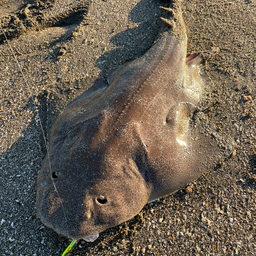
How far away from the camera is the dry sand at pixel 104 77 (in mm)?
3418

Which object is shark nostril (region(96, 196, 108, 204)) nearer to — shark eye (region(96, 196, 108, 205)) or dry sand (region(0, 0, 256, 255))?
shark eye (region(96, 196, 108, 205))

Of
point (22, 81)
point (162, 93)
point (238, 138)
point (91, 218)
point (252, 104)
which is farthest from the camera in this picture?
point (22, 81)

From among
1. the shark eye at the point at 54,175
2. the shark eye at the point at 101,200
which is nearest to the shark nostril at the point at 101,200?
the shark eye at the point at 101,200

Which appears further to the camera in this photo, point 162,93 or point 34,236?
point 162,93

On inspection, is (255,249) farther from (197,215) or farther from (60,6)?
(60,6)

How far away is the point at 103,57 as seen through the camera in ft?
17.6

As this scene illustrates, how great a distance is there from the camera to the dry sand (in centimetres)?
342

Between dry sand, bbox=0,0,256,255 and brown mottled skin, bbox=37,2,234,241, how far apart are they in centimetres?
43

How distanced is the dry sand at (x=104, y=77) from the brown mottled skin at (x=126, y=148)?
1.42ft

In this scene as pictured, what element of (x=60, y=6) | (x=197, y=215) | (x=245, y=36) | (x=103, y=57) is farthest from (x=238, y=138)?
(x=60, y=6)

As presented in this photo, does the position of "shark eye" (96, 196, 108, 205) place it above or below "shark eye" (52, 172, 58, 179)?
below

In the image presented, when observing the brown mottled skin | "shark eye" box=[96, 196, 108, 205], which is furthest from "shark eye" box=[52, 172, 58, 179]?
"shark eye" box=[96, 196, 108, 205]

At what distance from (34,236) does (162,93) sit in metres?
3.25

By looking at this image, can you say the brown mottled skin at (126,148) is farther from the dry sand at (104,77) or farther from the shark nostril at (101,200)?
the dry sand at (104,77)
